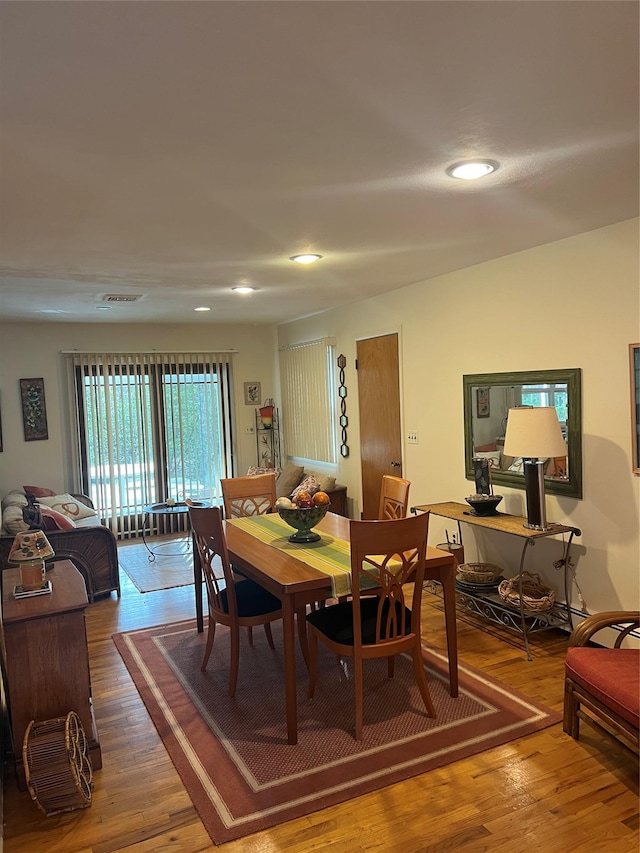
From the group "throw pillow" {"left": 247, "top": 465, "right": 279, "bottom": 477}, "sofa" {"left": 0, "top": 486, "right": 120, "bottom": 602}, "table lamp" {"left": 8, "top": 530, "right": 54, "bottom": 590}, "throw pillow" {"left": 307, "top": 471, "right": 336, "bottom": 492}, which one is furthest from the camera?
"throw pillow" {"left": 247, "top": 465, "right": 279, "bottom": 477}

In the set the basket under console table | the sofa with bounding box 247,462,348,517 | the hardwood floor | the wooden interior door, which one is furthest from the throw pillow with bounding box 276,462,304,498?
the hardwood floor

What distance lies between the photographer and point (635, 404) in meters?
3.28

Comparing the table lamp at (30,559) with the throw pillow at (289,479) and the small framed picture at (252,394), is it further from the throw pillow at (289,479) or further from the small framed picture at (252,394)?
the small framed picture at (252,394)

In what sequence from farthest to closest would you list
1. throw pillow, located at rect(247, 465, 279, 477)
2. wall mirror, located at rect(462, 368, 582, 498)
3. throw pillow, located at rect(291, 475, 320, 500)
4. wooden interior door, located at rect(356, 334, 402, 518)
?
1. throw pillow, located at rect(247, 465, 279, 477)
2. throw pillow, located at rect(291, 475, 320, 500)
3. wooden interior door, located at rect(356, 334, 402, 518)
4. wall mirror, located at rect(462, 368, 582, 498)

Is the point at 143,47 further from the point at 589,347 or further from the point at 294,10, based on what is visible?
the point at 589,347

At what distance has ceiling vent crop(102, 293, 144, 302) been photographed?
5.02 m

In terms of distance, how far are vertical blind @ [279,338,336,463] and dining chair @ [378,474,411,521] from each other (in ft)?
8.40

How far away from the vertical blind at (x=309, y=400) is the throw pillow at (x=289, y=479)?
9.4 inches

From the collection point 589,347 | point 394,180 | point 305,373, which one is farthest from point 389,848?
point 305,373

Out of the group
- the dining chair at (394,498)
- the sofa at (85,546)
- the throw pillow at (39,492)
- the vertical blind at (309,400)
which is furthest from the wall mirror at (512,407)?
the throw pillow at (39,492)

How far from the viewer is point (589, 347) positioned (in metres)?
3.54

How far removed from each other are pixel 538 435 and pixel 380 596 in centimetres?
140

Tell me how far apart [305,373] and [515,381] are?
132 inches

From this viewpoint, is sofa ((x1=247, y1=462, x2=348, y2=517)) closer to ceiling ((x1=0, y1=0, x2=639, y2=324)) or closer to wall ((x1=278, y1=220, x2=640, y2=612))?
wall ((x1=278, y1=220, x2=640, y2=612))
